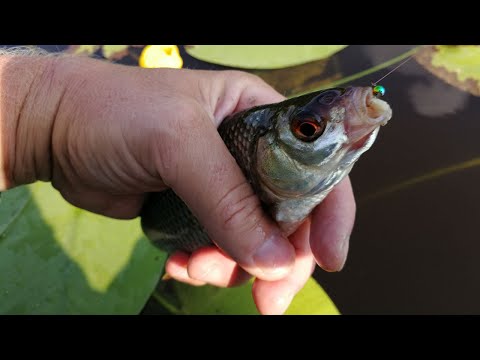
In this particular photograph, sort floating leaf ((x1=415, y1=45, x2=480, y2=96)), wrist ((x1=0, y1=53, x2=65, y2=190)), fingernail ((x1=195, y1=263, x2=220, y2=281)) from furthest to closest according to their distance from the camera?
1. floating leaf ((x1=415, y1=45, x2=480, y2=96))
2. fingernail ((x1=195, y1=263, x2=220, y2=281))
3. wrist ((x1=0, y1=53, x2=65, y2=190))

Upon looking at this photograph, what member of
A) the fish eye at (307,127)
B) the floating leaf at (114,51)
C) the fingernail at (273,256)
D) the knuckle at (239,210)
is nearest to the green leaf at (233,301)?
the fingernail at (273,256)

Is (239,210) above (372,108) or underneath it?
underneath

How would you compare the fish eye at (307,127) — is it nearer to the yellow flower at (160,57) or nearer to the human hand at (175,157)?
the human hand at (175,157)

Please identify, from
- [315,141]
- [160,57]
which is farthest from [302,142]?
[160,57]

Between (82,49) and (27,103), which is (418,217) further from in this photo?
(82,49)

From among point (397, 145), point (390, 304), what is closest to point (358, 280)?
point (390, 304)

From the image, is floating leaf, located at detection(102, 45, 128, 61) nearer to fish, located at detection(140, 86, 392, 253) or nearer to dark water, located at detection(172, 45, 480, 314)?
fish, located at detection(140, 86, 392, 253)

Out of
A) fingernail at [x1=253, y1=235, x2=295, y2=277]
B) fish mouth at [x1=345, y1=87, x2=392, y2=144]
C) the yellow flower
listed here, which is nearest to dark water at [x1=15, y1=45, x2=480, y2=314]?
fingernail at [x1=253, y1=235, x2=295, y2=277]

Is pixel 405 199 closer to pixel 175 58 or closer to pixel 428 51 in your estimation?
pixel 428 51
